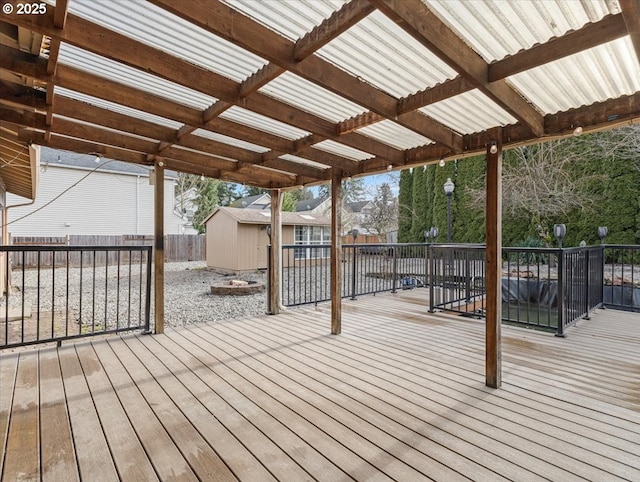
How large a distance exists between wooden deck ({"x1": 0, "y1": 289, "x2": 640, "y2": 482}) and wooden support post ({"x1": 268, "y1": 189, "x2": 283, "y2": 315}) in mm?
1334

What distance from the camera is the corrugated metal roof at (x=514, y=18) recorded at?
1.50 meters

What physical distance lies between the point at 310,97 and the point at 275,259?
3205 millimetres

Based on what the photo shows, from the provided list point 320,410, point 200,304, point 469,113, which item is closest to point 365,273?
point 200,304

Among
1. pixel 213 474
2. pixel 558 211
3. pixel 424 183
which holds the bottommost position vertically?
pixel 213 474

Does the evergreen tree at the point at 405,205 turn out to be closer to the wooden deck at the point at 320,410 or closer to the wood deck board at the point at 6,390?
the wooden deck at the point at 320,410

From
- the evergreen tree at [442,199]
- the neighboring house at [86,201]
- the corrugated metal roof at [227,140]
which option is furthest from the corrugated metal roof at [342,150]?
the neighboring house at [86,201]

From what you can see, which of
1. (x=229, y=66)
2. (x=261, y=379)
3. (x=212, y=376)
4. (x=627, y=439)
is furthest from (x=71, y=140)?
(x=627, y=439)

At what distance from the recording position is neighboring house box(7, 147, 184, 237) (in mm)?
14336


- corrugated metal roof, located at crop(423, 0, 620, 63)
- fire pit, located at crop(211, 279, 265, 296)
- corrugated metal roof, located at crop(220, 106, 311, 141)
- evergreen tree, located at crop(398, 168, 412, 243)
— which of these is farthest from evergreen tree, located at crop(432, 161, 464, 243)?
corrugated metal roof, located at crop(423, 0, 620, 63)

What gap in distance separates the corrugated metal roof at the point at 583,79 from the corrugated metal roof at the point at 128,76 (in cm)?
222

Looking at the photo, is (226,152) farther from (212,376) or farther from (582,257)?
(582,257)

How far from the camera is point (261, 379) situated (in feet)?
9.31

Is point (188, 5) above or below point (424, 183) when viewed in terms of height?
below

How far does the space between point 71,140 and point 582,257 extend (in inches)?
251
